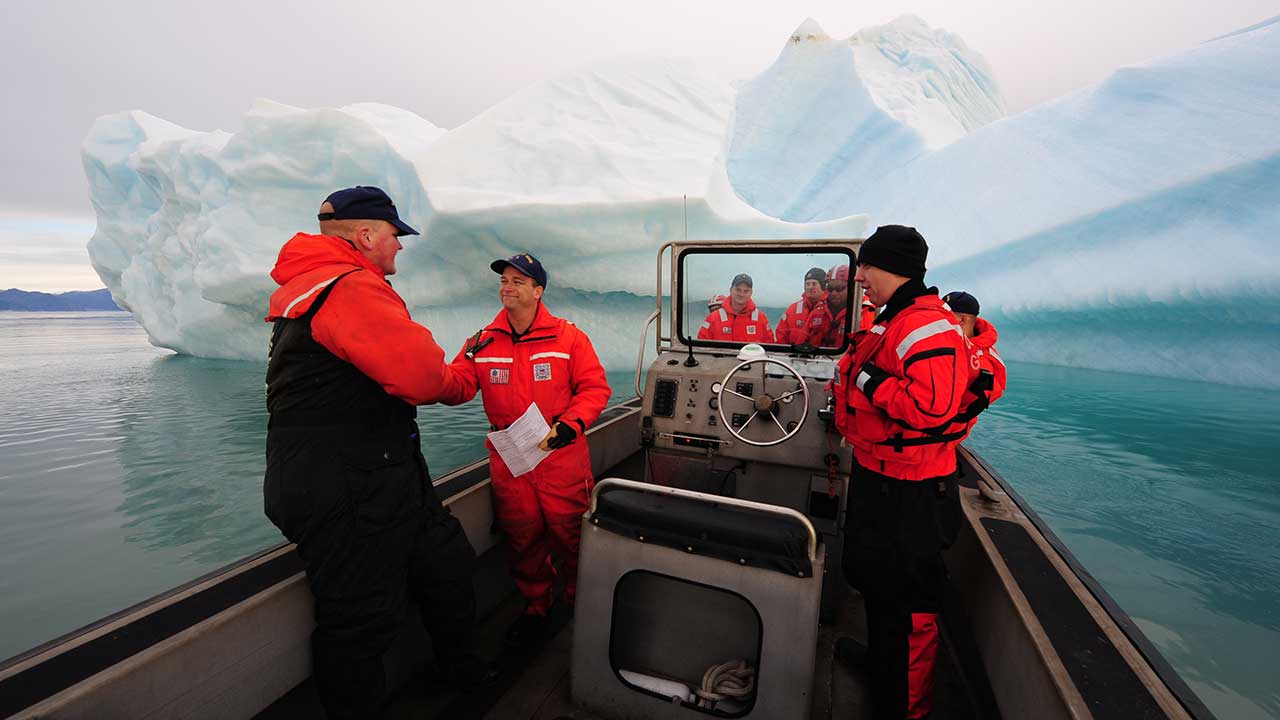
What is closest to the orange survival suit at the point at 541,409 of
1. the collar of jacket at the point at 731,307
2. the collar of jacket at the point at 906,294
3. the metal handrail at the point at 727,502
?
the metal handrail at the point at 727,502

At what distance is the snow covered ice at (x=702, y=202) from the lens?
329 inches

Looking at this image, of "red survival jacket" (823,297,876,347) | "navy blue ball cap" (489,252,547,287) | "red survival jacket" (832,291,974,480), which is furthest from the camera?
"red survival jacket" (823,297,876,347)

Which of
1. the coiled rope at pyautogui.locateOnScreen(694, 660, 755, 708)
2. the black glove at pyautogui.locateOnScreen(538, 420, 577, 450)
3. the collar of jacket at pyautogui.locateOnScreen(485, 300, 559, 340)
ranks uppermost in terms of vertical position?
the collar of jacket at pyautogui.locateOnScreen(485, 300, 559, 340)

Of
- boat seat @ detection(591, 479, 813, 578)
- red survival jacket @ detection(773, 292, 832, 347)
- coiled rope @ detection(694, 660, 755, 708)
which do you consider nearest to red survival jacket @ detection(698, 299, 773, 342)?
red survival jacket @ detection(773, 292, 832, 347)

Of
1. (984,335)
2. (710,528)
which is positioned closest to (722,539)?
(710,528)

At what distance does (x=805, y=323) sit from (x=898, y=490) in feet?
4.47

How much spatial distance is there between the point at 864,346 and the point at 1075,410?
8.63 metres

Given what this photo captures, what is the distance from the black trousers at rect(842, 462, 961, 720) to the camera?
154 centimetres

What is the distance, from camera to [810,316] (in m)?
2.77

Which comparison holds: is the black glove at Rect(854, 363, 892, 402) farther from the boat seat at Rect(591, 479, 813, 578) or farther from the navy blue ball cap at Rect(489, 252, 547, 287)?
the navy blue ball cap at Rect(489, 252, 547, 287)

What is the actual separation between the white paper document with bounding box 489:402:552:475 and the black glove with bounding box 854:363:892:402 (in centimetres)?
110

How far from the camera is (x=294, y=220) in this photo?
32.8 ft

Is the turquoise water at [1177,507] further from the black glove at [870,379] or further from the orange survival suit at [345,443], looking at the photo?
the orange survival suit at [345,443]

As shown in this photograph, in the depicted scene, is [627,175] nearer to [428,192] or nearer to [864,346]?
[428,192]
